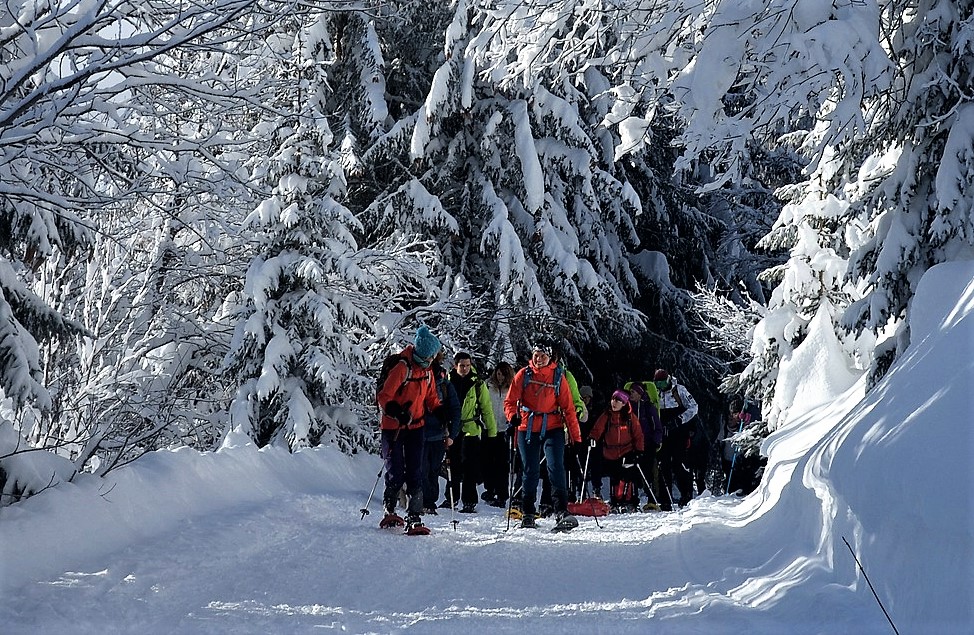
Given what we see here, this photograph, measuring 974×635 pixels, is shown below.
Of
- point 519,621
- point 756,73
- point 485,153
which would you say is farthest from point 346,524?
point 485,153

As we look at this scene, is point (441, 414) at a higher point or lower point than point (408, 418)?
higher

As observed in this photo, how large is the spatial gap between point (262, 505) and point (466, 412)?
3775mm

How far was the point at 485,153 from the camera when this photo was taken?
887 inches

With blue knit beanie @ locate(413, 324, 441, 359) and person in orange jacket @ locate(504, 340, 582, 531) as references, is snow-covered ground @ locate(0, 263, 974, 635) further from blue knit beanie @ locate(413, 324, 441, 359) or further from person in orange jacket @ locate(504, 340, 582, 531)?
blue knit beanie @ locate(413, 324, 441, 359)

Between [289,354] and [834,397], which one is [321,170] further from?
[834,397]

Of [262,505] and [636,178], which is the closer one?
[262,505]

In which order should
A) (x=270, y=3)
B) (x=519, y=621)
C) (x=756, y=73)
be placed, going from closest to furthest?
(x=519, y=621) < (x=270, y=3) < (x=756, y=73)

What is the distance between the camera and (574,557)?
877cm

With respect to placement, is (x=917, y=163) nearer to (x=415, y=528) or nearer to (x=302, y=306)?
(x=415, y=528)

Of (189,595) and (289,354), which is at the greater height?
(289,354)

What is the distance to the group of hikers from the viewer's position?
10.4m

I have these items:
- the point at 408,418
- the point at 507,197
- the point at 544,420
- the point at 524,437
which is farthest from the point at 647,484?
the point at 507,197

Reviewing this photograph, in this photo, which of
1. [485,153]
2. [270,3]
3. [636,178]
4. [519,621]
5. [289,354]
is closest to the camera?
[519,621]

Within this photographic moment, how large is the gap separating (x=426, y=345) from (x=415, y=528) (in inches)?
67.1
